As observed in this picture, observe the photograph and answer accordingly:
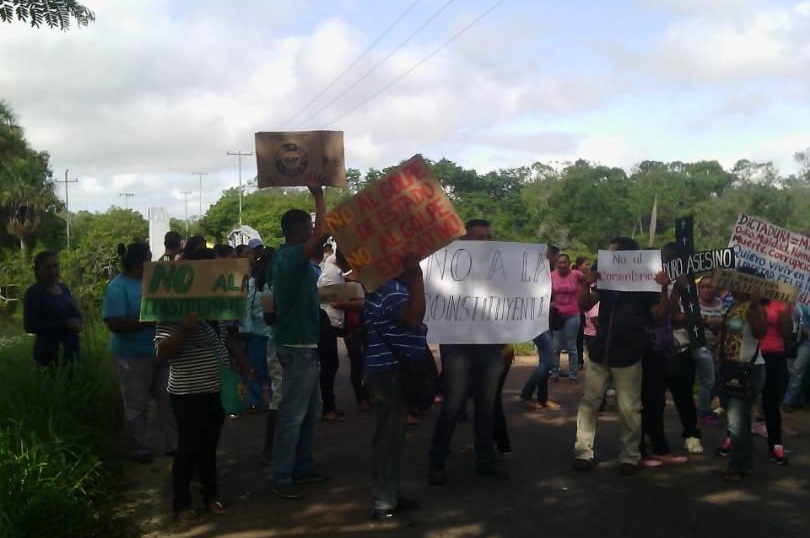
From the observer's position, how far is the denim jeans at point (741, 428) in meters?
6.18

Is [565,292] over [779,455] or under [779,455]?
over

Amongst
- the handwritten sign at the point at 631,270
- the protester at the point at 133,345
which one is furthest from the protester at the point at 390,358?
the protester at the point at 133,345

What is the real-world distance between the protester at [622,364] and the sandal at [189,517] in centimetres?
286

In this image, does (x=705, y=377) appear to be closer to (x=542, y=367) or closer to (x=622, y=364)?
(x=542, y=367)

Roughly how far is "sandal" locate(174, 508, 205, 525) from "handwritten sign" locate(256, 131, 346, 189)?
7.89 feet

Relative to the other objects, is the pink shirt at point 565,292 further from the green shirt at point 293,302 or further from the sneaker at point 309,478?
the green shirt at point 293,302

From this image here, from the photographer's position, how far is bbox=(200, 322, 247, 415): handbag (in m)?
5.23

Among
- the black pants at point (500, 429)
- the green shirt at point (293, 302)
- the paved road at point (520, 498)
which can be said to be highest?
the green shirt at point (293, 302)

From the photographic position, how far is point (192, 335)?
516 cm

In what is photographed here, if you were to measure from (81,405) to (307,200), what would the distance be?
56.8 metres

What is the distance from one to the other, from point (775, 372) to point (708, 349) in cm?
153

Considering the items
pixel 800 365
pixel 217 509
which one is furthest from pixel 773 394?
pixel 217 509

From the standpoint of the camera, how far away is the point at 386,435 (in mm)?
5230

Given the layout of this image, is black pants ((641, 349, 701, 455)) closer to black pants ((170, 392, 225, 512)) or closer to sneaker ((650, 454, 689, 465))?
sneaker ((650, 454, 689, 465))
